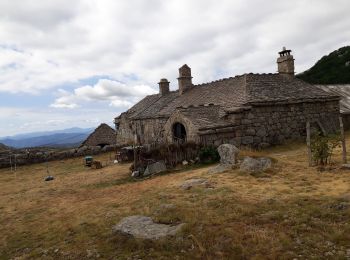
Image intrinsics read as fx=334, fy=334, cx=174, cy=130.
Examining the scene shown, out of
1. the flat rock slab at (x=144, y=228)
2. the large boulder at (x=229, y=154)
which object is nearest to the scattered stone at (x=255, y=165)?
the large boulder at (x=229, y=154)

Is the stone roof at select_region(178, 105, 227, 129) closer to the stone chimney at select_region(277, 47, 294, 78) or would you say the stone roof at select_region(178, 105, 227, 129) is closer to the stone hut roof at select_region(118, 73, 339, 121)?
the stone hut roof at select_region(118, 73, 339, 121)

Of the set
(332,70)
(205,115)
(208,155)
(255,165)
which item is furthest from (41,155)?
(332,70)

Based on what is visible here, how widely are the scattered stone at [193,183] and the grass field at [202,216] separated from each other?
27 cm

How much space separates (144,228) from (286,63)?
20.0 metres

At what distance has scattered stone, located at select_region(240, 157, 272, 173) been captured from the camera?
12.3 meters

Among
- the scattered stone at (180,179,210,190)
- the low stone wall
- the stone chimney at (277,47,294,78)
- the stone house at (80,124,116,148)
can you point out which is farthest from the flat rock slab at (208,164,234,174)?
the stone house at (80,124,116,148)

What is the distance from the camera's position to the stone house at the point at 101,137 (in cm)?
2956

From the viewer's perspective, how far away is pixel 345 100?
27438 millimetres

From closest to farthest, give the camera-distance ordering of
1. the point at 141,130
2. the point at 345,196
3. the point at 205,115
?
the point at 345,196 < the point at 205,115 < the point at 141,130

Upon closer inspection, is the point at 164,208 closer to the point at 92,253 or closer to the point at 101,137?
the point at 92,253

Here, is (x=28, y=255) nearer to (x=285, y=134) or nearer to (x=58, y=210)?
(x=58, y=210)

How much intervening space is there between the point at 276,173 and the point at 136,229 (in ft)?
20.6

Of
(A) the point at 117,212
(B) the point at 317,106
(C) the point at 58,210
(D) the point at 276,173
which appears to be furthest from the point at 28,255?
(B) the point at 317,106

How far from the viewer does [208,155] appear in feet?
54.4
